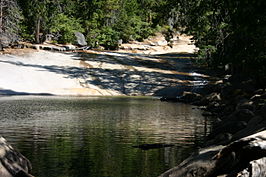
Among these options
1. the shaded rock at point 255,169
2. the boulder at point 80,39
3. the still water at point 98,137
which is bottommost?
the still water at point 98,137

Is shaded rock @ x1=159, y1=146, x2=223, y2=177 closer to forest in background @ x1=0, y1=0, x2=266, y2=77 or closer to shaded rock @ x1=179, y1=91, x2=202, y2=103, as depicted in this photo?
forest in background @ x1=0, y1=0, x2=266, y2=77

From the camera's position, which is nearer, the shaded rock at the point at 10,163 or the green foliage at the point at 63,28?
the shaded rock at the point at 10,163

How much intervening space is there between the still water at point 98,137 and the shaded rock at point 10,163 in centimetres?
113

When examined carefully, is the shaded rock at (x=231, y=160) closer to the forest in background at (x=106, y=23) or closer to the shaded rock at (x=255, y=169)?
the shaded rock at (x=255, y=169)

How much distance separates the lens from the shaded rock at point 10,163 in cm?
1005

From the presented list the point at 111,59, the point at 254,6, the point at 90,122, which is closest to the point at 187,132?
the point at 90,122

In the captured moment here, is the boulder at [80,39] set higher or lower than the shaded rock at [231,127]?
higher

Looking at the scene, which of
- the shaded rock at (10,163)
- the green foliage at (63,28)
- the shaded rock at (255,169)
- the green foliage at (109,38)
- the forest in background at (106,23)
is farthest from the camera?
the green foliage at (109,38)

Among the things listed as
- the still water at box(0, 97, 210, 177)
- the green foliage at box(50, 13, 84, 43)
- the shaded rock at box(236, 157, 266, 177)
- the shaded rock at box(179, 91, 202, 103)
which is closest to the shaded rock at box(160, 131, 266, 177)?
the shaded rock at box(236, 157, 266, 177)

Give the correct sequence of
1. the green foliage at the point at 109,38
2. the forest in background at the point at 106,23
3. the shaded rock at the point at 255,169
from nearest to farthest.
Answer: the shaded rock at the point at 255,169
the forest in background at the point at 106,23
the green foliage at the point at 109,38

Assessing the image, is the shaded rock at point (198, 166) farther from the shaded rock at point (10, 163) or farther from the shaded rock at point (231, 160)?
the shaded rock at point (10, 163)

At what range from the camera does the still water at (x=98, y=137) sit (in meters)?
13.3

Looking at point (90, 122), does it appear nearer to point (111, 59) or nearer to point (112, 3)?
point (111, 59)

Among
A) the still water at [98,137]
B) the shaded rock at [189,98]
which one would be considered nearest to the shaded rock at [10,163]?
the still water at [98,137]
